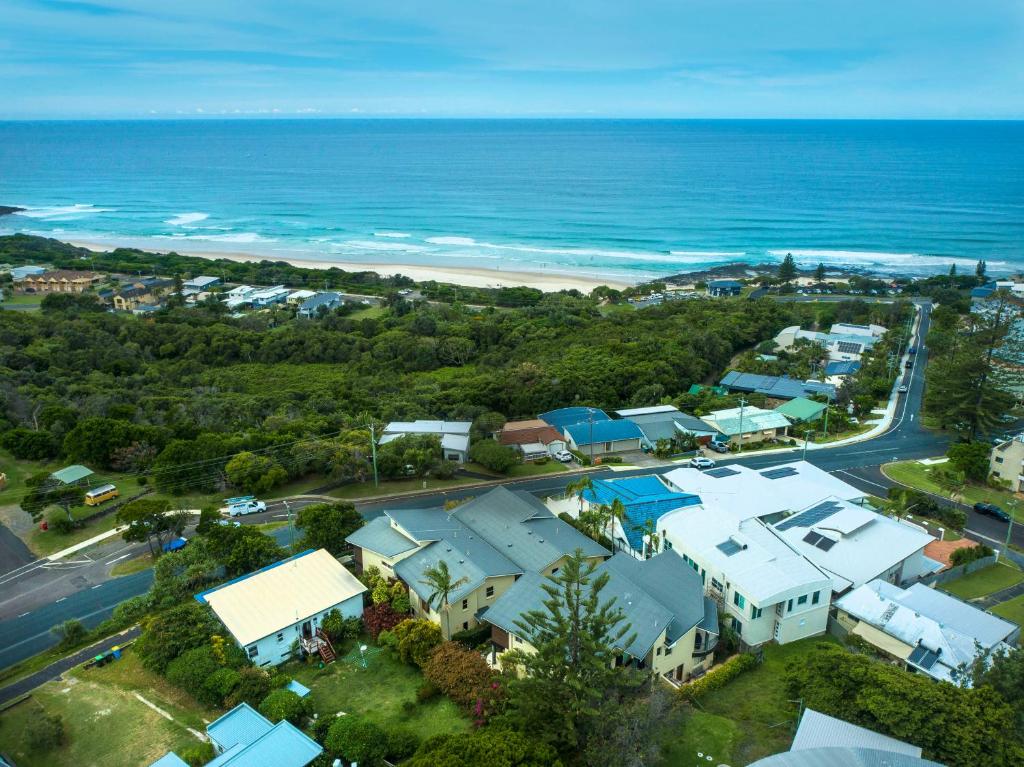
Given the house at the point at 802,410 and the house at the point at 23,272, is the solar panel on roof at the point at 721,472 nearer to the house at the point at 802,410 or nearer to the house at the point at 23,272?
the house at the point at 802,410

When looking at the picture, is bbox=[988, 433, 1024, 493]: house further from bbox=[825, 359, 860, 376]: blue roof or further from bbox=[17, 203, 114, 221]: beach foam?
bbox=[17, 203, 114, 221]: beach foam

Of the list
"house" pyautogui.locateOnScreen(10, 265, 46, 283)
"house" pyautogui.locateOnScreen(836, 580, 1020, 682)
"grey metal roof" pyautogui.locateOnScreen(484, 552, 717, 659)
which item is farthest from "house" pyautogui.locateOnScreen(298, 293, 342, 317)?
"house" pyautogui.locateOnScreen(836, 580, 1020, 682)

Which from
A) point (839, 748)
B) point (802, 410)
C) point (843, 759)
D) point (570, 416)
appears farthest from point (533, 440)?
point (843, 759)

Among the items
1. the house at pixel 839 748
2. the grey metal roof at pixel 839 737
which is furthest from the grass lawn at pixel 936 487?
the house at pixel 839 748

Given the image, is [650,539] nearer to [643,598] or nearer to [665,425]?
[643,598]

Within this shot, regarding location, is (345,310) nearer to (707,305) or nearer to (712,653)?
(707,305)
